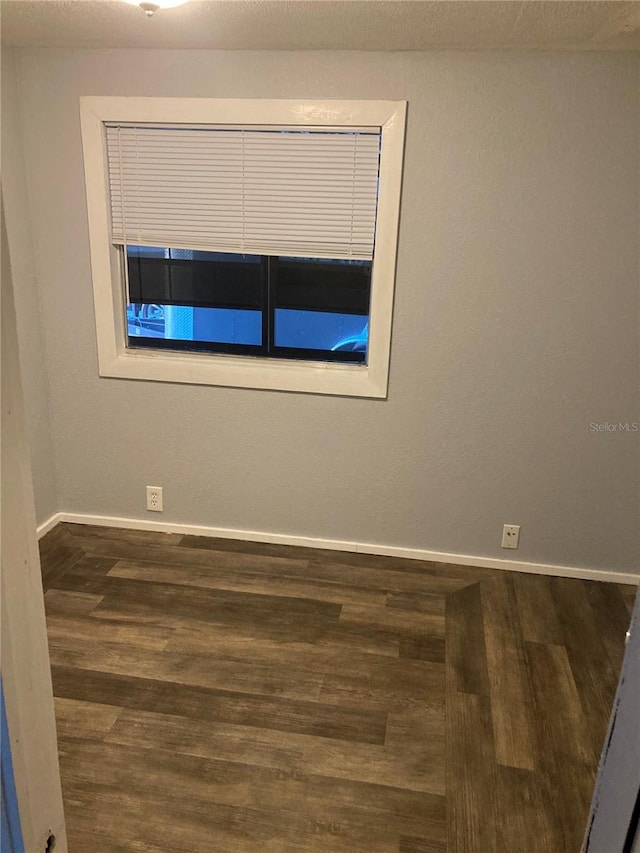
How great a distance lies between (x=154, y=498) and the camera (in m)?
3.18

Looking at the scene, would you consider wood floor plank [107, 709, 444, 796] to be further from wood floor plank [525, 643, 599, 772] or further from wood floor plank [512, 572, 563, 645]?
wood floor plank [512, 572, 563, 645]

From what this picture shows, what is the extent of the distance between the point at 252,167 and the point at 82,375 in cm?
127

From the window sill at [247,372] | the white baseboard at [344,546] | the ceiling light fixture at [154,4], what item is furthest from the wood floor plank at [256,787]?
the ceiling light fixture at [154,4]

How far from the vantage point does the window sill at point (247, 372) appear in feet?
9.41

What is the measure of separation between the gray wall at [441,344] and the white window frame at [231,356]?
0.05m

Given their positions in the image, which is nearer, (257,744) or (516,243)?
(257,744)

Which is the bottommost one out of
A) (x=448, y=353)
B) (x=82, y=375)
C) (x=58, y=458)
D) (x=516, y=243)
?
(x=58, y=458)

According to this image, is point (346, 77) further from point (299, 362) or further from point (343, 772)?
point (343, 772)

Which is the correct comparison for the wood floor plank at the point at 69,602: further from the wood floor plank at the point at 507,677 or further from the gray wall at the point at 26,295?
the wood floor plank at the point at 507,677

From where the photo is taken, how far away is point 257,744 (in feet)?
6.30

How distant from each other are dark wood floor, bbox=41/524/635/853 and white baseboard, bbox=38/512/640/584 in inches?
2.3

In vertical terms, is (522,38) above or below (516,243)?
above

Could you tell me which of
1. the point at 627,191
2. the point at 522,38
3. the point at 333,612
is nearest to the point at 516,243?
the point at 627,191

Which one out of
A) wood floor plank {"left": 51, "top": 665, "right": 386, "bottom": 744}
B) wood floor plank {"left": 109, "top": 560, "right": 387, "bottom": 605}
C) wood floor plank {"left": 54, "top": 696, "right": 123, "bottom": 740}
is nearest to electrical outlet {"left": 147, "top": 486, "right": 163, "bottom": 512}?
wood floor plank {"left": 109, "top": 560, "right": 387, "bottom": 605}
